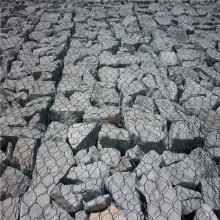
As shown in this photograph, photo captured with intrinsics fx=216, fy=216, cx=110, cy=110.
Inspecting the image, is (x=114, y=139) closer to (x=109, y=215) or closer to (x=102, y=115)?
(x=102, y=115)

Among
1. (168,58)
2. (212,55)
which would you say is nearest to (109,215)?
(168,58)

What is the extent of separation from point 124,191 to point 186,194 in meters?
0.64

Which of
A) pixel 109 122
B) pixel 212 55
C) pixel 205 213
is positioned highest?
pixel 212 55

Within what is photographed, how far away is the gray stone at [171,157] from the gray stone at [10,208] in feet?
5.51

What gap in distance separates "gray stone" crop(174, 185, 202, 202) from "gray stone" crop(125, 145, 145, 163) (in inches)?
22.5

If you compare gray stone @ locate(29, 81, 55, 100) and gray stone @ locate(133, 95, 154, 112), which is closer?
gray stone @ locate(133, 95, 154, 112)

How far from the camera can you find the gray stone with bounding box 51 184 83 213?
213cm

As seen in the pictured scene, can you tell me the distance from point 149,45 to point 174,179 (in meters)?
3.48

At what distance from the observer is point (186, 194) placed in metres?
2.23

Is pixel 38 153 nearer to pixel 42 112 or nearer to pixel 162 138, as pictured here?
pixel 42 112

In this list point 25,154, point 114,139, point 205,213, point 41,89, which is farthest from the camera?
point 41,89

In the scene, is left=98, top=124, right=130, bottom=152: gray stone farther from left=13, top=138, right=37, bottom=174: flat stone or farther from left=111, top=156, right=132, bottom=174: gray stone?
left=13, top=138, right=37, bottom=174: flat stone

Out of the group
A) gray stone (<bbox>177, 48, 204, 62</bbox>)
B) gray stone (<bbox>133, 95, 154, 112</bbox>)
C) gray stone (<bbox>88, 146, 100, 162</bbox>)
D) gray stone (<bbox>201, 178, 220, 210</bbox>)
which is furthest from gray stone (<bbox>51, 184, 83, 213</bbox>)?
gray stone (<bbox>177, 48, 204, 62</bbox>)

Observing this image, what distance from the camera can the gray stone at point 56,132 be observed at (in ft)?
9.54
